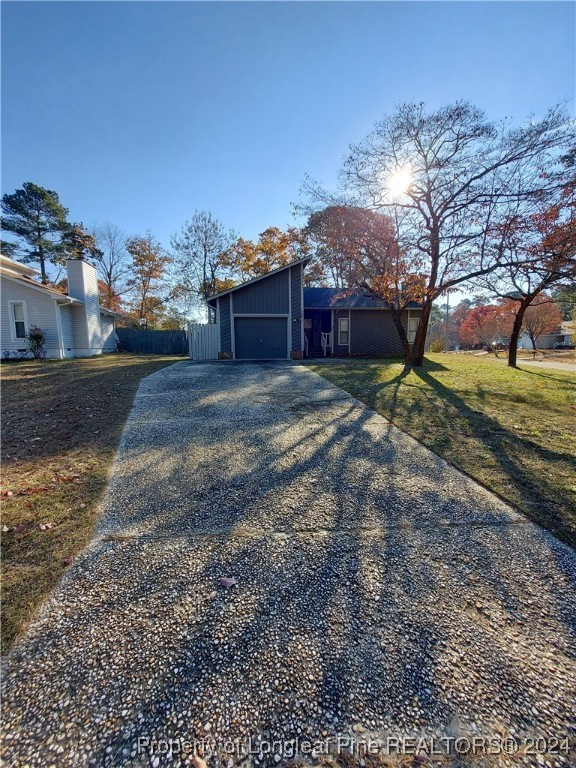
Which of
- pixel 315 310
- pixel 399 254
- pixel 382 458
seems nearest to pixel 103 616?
pixel 382 458

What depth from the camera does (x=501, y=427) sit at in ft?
15.6

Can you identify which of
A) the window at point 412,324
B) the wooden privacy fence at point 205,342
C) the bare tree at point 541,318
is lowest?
the wooden privacy fence at point 205,342

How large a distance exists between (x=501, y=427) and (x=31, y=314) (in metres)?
18.3

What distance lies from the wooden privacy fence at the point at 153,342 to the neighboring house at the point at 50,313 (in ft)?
16.9

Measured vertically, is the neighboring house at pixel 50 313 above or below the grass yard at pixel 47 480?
above

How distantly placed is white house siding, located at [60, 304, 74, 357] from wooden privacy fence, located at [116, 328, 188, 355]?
5.94 m

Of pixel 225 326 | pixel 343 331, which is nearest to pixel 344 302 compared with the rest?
pixel 343 331

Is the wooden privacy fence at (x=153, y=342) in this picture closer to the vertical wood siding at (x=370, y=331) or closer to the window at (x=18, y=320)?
the window at (x=18, y=320)

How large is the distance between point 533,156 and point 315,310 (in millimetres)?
10339

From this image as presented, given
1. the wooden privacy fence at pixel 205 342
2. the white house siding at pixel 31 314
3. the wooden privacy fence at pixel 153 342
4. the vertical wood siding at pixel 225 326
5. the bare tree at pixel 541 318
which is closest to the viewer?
the white house siding at pixel 31 314

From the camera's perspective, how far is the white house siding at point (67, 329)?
15.2 meters

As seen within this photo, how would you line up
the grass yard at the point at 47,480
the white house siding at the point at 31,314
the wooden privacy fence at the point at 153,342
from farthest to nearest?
the wooden privacy fence at the point at 153,342 → the white house siding at the point at 31,314 → the grass yard at the point at 47,480

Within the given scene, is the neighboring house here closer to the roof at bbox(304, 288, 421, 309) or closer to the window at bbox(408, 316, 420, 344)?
the roof at bbox(304, 288, 421, 309)

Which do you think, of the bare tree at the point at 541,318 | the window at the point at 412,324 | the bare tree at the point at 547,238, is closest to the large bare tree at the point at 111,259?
the window at the point at 412,324
